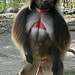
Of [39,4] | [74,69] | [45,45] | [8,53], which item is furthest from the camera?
[8,53]

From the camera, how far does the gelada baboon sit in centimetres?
333

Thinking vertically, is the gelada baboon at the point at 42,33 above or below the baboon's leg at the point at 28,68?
above

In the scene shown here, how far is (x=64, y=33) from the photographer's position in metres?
3.41

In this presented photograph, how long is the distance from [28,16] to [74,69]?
218 cm

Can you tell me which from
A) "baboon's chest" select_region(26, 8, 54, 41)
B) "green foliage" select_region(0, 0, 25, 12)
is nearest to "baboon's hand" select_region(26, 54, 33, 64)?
"baboon's chest" select_region(26, 8, 54, 41)

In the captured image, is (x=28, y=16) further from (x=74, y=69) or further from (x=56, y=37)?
(x=74, y=69)

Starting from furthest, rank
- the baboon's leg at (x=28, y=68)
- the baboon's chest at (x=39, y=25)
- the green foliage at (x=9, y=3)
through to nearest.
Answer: the green foliage at (x=9, y=3) < the baboon's leg at (x=28, y=68) < the baboon's chest at (x=39, y=25)

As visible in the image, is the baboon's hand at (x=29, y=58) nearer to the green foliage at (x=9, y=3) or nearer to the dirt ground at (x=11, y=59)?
the dirt ground at (x=11, y=59)

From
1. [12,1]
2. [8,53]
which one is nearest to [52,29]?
[8,53]

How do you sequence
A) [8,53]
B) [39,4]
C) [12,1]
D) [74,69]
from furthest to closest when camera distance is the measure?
[12,1]
[8,53]
[74,69]
[39,4]

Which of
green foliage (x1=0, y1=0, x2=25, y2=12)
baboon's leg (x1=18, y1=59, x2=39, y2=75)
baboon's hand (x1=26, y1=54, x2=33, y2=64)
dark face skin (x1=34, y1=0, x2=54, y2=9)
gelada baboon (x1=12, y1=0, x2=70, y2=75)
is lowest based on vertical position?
green foliage (x1=0, y1=0, x2=25, y2=12)

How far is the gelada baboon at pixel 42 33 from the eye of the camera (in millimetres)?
3328

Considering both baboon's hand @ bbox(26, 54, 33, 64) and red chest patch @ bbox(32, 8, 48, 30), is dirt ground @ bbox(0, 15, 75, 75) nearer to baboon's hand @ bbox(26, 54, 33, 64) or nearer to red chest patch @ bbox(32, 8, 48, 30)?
baboon's hand @ bbox(26, 54, 33, 64)

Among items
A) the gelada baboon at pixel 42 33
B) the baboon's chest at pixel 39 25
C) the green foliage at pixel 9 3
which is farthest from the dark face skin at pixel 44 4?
the green foliage at pixel 9 3
